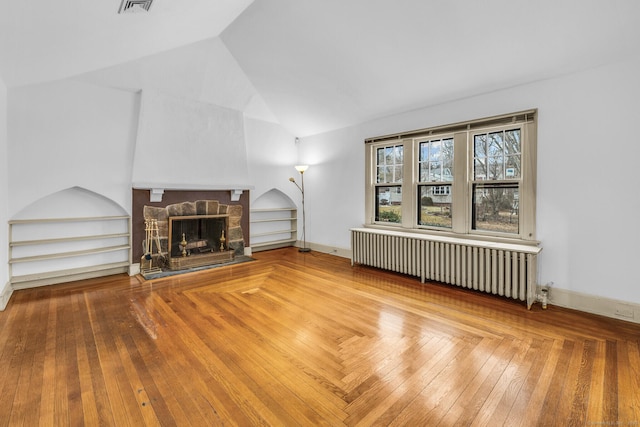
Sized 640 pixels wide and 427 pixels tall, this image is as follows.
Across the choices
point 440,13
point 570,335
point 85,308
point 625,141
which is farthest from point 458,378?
point 85,308

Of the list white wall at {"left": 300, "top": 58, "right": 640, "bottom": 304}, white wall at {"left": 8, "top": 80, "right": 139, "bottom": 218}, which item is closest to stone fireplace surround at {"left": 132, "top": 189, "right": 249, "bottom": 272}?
white wall at {"left": 8, "top": 80, "right": 139, "bottom": 218}

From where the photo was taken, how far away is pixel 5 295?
3.54 m

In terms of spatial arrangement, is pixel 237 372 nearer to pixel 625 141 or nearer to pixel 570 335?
pixel 570 335

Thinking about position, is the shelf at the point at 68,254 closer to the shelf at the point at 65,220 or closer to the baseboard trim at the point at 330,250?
the shelf at the point at 65,220

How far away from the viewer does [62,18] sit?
2572 mm

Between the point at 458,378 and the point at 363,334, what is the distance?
89cm

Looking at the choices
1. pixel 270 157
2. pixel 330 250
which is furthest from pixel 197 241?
pixel 330 250

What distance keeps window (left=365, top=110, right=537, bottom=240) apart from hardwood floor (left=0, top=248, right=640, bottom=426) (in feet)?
3.87

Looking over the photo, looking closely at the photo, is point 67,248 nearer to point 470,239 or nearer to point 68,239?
point 68,239

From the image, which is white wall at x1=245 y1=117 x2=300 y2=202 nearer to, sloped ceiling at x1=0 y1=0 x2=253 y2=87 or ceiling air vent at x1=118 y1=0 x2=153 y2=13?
sloped ceiling at x1=0 y1=0 x2=253 y2=87

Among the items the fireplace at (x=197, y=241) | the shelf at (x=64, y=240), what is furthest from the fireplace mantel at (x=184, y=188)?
the shelf at (x=64, y=240)

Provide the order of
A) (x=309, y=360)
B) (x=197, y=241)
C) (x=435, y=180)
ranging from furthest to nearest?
(x=197, y=241), (x=435, y=180), (x=309, y=360)

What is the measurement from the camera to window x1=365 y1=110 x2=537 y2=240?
374cm

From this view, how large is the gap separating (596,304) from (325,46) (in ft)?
15.0
